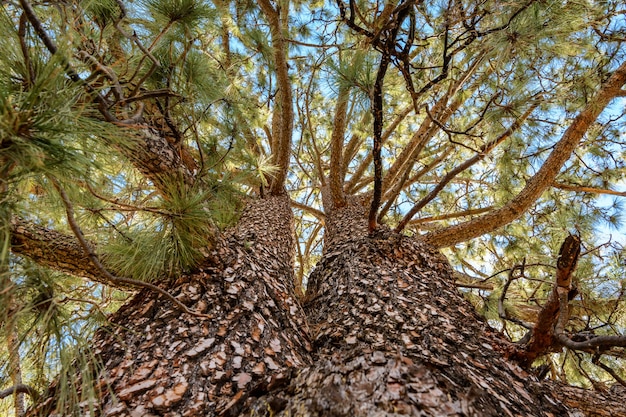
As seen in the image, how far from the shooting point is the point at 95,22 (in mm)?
1170

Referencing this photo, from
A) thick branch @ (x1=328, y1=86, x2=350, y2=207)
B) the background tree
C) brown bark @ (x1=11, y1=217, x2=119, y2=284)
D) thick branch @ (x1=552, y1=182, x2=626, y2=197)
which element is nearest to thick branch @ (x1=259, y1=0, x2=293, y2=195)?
the background tree

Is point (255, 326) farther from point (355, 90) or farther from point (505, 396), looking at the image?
point (355, 90)

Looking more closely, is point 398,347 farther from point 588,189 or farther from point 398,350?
point 588,189

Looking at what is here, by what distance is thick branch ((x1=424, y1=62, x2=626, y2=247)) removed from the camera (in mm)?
1729

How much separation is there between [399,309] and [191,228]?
0.78 m

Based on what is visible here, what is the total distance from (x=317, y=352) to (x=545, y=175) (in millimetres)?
1631

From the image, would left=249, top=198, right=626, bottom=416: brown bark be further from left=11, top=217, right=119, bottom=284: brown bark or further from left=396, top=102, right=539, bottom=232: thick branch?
left=11, top=217, right=119, bottom=284: brown bark

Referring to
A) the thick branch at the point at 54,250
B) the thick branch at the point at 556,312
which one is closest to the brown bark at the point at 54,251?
the thick branch at the point at 54,250

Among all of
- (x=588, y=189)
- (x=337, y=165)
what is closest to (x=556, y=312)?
(x=588, y=189)

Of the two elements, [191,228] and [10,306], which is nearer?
[10,306]

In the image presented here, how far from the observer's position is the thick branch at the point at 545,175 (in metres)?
1.73

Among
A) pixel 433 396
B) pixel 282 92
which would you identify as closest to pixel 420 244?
pixel 433 396

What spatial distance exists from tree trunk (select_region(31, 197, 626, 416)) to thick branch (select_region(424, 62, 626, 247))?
0.66 metres

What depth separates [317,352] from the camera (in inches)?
42.7
